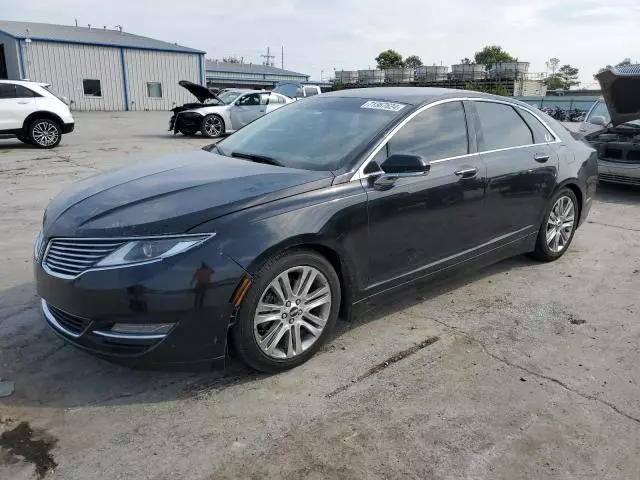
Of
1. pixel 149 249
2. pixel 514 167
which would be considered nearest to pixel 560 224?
pixel 514 167

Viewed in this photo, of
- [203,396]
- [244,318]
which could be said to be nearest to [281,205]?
[244,318]

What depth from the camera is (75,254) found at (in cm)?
285

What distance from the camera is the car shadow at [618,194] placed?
27.1 feet

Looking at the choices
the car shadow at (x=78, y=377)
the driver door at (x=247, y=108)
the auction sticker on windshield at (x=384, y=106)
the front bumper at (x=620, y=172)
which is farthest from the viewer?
the driver door at (x=247, y=108)

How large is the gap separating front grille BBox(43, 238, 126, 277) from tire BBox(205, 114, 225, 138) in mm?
14177

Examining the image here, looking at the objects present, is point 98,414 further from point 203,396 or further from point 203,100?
point 203,100

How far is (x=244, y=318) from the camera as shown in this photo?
9.41 ft

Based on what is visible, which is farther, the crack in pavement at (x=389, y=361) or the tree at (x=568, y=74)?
the tree at (x=568, y=74)

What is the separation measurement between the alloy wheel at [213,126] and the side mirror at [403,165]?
1409 centimetres

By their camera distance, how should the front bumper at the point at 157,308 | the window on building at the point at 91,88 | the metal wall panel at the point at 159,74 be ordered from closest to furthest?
the front bumper at the point at 157,308 → the window on building at the point at 91,88 → the metal wall panel at the point at 159,74

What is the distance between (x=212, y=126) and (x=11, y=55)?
23.0 m

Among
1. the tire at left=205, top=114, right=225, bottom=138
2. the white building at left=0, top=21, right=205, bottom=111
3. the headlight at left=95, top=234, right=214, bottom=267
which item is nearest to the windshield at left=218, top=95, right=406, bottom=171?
the headlight at left=95, top=234, right=214, bottom=267

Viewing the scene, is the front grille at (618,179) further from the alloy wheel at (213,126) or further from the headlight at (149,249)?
the alloy wheel at (213,126)

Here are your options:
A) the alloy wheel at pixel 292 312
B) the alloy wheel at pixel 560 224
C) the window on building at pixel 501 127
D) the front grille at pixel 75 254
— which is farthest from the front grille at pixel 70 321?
the alloy wheel at pixel 560 224
